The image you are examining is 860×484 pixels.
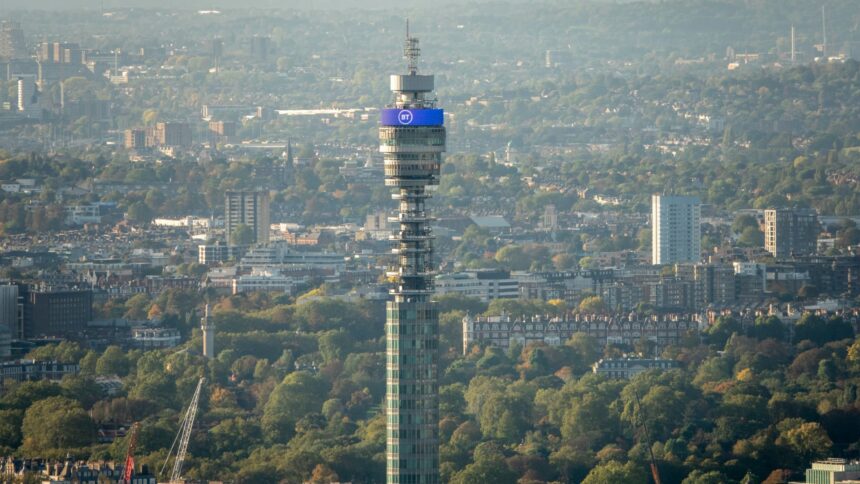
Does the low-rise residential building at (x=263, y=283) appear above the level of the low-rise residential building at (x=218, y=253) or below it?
below

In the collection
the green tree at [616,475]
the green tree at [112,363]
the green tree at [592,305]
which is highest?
the green tree at [592,305]

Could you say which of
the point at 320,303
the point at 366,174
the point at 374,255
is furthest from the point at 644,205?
the point at 320,303

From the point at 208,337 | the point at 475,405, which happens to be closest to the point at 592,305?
the point at 208,337

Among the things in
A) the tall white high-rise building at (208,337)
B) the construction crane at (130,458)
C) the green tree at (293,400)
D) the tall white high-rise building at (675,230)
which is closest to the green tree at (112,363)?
the tall white high-rise building at (208,337)

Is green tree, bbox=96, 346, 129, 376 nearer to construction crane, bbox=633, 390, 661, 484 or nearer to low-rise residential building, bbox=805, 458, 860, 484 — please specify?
construction crane, bbox=633, 390, 661, 484

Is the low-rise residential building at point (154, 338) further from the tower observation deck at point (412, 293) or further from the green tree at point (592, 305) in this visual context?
the tower observation deck at point (412, 293)

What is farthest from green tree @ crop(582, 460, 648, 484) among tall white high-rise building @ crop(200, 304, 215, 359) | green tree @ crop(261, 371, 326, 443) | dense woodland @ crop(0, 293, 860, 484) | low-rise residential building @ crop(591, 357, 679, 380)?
tall white high-rise building @ crop(200, 304, 215, 359)
